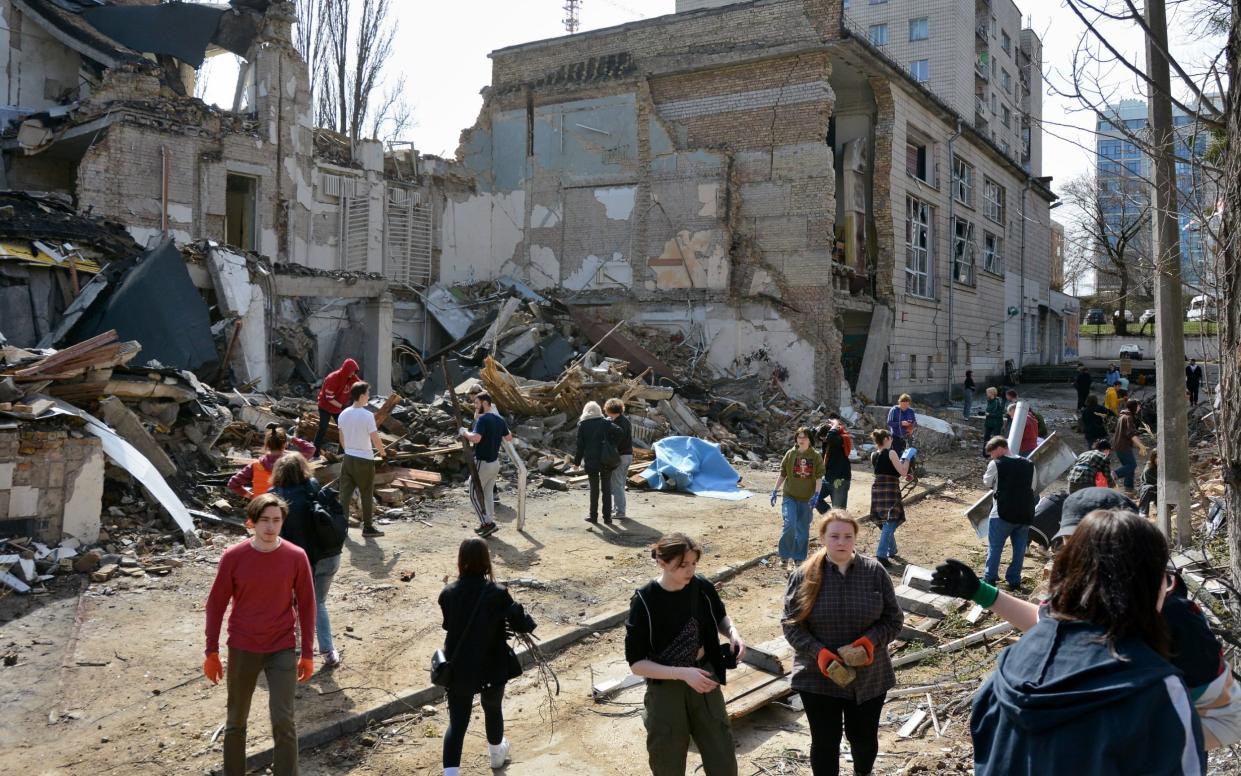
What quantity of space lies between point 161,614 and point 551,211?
65.6 feet

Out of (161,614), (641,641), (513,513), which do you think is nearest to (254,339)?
(513,513)

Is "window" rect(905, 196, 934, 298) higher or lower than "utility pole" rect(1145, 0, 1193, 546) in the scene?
higher

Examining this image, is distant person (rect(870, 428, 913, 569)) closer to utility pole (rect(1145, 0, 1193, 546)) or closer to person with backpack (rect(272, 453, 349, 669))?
utility pole (rect(1145, 0, 1193, 546))

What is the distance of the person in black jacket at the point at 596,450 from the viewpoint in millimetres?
11031

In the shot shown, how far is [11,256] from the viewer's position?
12891 mm

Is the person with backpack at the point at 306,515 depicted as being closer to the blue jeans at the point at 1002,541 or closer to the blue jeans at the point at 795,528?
the blue jeans at the point at 795,528

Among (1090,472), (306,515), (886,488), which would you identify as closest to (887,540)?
(886,488)

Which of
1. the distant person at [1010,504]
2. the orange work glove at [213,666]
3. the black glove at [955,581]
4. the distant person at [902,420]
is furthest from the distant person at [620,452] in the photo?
the black glove at [955,581]

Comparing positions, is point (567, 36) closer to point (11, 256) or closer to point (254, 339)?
point (254, 339)

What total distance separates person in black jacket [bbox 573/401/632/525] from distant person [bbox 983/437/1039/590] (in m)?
4.51

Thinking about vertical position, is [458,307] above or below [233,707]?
above

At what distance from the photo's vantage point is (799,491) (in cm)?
873

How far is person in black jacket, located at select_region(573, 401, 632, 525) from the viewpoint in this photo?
11031 mm

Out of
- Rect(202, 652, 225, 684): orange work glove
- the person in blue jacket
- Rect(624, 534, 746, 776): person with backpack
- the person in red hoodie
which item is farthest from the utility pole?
the person in red hoodie
